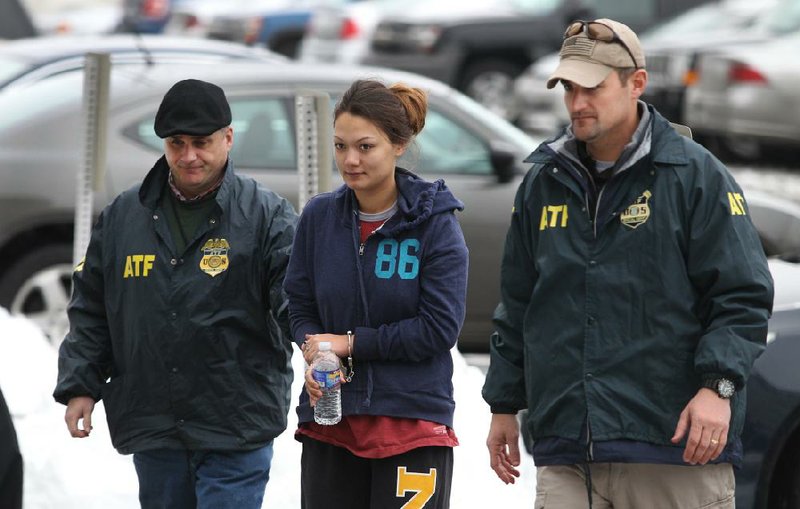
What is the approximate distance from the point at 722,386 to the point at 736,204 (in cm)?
44

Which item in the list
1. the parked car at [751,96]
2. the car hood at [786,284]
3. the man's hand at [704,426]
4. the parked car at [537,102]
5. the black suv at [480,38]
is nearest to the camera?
the man's hand at [704,426]

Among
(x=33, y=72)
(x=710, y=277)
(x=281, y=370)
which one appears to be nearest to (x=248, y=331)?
(x=281, y=370)

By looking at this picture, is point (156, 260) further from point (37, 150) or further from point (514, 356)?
point (37, 150)

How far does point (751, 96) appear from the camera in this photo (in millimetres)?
14445

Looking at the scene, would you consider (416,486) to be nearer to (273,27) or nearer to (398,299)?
(398,299)

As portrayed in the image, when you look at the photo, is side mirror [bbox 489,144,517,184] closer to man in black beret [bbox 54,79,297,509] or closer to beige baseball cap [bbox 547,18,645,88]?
man in black beret [bbox 54,79,297,509]

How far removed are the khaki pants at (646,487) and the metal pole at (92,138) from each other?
3.79 meters

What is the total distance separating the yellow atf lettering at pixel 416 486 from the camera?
4.10 metres

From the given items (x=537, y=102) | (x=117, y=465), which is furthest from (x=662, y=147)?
(x=537, y=102)

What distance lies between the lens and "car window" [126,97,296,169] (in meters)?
8.69

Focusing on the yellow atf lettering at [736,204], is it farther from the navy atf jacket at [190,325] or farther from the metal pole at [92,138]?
the metal pole at [92,138]

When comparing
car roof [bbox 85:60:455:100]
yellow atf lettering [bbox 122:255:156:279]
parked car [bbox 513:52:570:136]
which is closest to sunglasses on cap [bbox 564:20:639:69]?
yellow atf lettering [bbox 122:255:156:279]

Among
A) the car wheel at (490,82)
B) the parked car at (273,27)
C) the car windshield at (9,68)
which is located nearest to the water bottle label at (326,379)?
the car windshield at (9,68)

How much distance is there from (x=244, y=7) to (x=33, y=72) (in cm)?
1716
